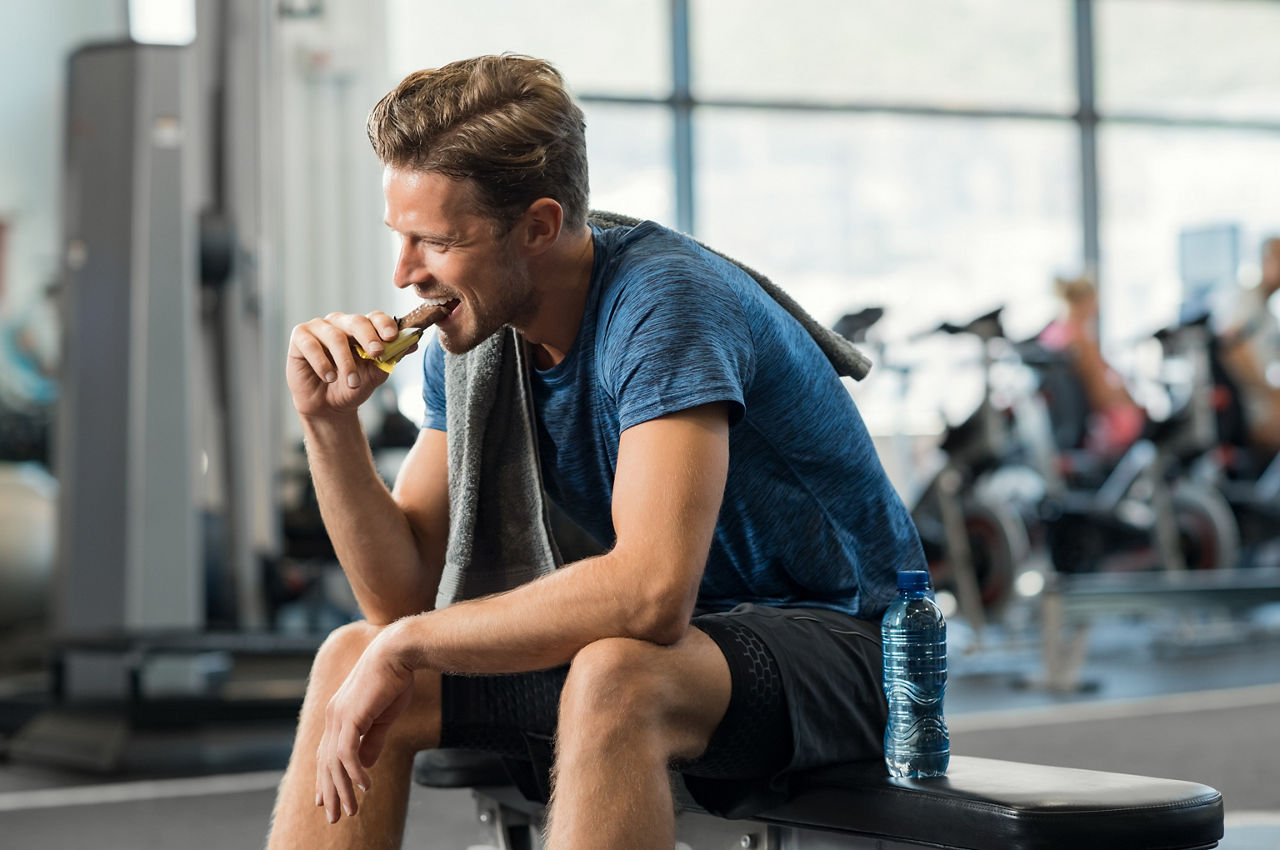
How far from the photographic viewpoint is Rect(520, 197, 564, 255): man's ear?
1372mm

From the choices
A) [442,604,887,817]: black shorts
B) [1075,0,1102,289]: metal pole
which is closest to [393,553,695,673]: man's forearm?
[442,604,887,817]: black shorts

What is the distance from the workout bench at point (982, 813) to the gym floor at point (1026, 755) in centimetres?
86

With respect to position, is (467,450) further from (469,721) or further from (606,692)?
(606,692)

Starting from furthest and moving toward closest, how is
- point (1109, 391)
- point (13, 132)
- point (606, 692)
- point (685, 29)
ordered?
point (685, 29) < point (1109, 391) < point (13, 132) < point (606, 692)

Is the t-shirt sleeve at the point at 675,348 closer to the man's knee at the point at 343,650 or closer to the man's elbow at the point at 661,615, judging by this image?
the man's elbow at the point at 661,615

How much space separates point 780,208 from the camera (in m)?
7.65

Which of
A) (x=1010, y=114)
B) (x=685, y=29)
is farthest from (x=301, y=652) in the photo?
(x=1010, y=114)

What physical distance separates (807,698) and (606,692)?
0.81 feet

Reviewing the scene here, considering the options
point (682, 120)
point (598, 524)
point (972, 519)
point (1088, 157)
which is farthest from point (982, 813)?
point (1088, 157)

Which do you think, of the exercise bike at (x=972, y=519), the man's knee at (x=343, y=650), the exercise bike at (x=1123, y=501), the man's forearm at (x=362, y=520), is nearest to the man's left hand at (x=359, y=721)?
the man's knee at (x=343, y=650)

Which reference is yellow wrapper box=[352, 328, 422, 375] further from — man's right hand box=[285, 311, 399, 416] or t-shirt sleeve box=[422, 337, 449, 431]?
t-shirt sleeve box=[422, 337, 449, 431]

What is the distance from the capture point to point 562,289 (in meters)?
1.42

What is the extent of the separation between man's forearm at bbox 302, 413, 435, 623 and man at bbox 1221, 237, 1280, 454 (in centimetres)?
477

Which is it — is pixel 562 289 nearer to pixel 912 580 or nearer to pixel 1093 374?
pixel 912 580
